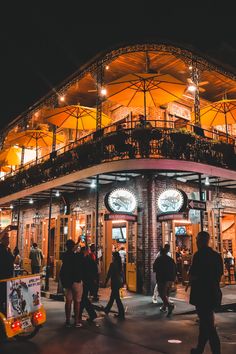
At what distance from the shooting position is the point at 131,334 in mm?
7270

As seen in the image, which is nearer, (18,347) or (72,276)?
(18,347)

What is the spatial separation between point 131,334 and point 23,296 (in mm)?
2458

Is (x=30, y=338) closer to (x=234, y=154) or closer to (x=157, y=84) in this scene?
(x=157, y=84)

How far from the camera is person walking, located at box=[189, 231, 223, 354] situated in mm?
5074

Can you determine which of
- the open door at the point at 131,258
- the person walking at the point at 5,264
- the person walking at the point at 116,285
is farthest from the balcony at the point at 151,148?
the person walking at the point at 5,264

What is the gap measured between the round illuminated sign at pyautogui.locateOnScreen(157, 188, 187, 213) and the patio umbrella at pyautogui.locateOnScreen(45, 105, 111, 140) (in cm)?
437

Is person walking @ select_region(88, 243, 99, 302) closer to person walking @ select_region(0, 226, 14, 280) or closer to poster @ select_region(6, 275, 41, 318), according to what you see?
poster @ select_region(6, 275, 41, 318)

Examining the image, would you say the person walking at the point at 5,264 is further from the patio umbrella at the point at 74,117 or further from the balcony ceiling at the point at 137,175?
the patio umbrella at the point at 74,117

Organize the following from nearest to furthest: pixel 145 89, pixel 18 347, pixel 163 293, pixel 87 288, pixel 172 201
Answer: pixel 18 347, pixel 87 288, pixel 163 293, pixel 172 201, pixel 145 89

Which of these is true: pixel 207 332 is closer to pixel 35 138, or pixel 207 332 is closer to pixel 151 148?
pixel 151 148

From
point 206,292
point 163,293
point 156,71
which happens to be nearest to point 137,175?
point 156,71

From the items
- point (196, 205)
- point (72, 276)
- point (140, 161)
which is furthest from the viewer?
point (140, 161)

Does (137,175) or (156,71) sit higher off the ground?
(156,71)

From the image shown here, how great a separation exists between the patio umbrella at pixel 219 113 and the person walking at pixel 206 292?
9.55m
